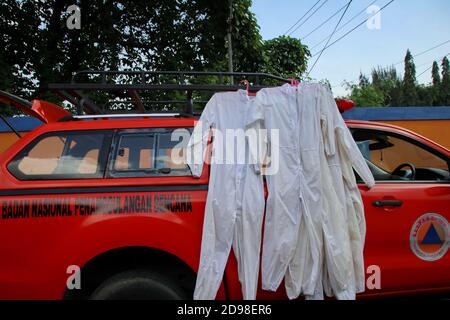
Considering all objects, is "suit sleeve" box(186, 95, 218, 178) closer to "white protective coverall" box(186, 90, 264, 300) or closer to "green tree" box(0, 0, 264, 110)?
"white protective coverall" box(186, 90, 264, 300)

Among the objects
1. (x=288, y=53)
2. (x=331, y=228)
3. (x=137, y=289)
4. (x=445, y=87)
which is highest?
(x=445, y=87)

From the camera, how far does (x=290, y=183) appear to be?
2.80m

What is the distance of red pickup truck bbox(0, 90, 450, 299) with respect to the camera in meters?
2.63

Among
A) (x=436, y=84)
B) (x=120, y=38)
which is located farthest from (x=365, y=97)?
(x=436, y=84)

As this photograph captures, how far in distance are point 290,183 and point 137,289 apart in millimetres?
1299

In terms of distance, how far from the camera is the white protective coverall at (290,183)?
2.68 metres

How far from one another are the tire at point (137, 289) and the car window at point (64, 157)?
77 cm

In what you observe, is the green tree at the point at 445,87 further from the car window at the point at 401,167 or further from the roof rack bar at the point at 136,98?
the roof rack bar at the point at 136,98

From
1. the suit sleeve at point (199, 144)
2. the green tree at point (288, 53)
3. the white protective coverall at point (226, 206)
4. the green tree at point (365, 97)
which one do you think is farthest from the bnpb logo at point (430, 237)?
the green tree at point (365, 97)

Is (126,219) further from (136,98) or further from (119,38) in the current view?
(119,38)

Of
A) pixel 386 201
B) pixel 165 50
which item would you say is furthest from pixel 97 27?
pixel 386 201

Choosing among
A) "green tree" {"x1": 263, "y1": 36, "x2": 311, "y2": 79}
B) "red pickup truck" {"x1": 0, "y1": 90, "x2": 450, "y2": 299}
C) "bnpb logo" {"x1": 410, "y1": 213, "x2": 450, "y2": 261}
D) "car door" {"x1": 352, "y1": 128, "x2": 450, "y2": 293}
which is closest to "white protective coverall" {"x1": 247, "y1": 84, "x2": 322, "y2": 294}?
"red pickup truck" {"x1": 0, "y1": 90, "x2": 450, "y2": 299}

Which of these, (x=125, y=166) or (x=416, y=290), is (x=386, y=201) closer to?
(x=416, y=290)

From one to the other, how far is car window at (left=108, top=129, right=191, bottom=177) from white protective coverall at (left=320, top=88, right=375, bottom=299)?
107 centimetres
